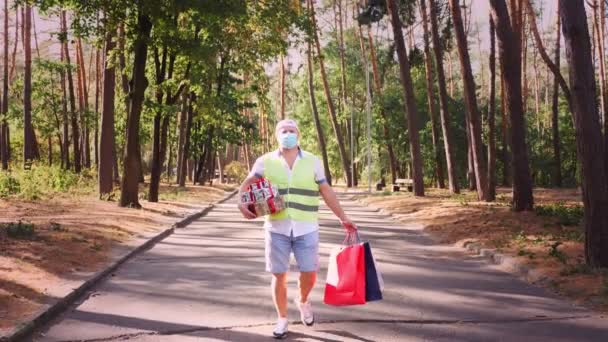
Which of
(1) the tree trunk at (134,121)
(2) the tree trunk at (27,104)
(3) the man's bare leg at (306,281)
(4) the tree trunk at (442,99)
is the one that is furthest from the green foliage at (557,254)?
(2) the tree trunk at (27,104)

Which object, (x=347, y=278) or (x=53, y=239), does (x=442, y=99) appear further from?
(x=347, y=278)

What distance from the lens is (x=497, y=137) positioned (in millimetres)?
52219

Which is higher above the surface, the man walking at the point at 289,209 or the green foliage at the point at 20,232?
the man walking at the point at 289,209

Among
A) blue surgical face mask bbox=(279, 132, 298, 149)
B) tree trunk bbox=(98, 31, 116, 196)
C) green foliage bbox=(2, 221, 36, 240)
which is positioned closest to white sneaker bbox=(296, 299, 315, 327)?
blue surgical face mask bbox=(279, 132, 298, 149)

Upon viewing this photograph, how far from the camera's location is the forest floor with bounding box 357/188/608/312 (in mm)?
8711

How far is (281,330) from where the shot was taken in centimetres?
628

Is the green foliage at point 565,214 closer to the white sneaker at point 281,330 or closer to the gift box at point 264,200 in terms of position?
the white sneaker at point 281,330

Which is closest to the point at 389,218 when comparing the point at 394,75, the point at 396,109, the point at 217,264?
the point at 217,264

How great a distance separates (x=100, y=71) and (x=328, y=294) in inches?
1793

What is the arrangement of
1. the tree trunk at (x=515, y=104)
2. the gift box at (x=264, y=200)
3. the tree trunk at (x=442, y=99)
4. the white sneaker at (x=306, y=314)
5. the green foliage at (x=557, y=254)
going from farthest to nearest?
the tree trunk at (x=442, y=99) → the tree trunk at (x=515, y=104) → the green foliage at (x=557, y=254) → the white sneaker at (x=306, y=314) → the gift box at (x=264, y=200)

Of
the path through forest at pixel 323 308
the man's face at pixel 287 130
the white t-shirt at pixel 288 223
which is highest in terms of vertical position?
the man's face at pixel 287 130

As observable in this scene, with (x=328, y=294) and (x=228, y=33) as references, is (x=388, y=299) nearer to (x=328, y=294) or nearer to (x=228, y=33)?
(x=328, y=294)

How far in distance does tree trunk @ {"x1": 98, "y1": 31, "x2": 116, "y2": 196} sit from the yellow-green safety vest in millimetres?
16696

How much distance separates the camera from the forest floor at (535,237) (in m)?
8.71
